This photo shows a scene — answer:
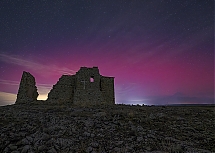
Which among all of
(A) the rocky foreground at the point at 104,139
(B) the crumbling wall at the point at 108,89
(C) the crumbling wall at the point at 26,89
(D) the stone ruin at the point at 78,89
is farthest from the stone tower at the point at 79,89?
(A) the rocky foreground at the point at 104,139

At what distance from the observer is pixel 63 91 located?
22031mm

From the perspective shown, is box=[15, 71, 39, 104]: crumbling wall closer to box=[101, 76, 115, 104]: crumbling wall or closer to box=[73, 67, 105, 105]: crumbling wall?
box=[73, 67, 105, 105]: crumbling wall

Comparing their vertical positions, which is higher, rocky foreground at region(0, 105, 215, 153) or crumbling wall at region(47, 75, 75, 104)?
crumbling wall at region(47, 75, 75, 104)

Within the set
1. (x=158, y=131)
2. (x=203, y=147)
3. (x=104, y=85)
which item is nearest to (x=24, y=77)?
(x=104, y=85)

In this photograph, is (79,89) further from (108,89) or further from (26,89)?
(26,89)

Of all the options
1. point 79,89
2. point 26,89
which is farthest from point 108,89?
point 26,89

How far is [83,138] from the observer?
5410 millimetres

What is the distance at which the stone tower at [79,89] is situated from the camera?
21125 millimetres

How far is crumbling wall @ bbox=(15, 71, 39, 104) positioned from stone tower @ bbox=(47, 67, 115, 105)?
321cm

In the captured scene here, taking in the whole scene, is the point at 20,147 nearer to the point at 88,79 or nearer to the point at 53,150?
the point at 53,150

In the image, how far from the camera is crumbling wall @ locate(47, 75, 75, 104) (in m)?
21.3

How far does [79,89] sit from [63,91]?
2.85 m

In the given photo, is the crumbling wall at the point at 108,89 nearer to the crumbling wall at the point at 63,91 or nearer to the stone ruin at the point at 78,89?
the stone ruin at the point at 78,89

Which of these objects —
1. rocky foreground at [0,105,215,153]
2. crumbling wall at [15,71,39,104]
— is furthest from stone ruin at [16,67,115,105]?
rocky foreground at [0,105,215,153]
